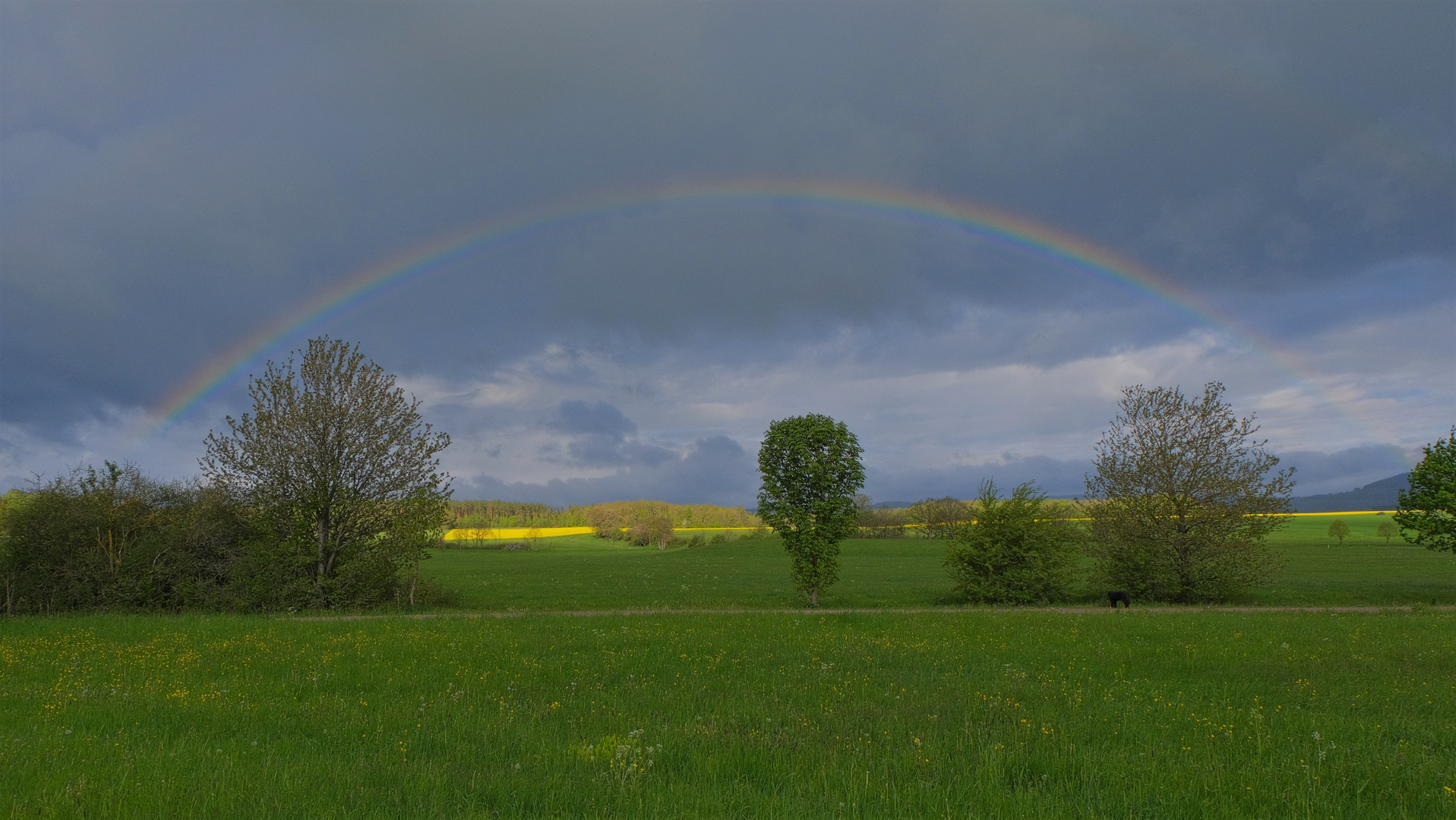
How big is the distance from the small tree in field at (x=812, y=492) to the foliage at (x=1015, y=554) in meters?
5.49

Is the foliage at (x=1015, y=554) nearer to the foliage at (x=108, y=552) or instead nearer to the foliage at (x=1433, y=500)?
the foliage at (x=1433, y=500)

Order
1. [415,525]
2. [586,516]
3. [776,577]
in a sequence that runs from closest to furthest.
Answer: [415,525]
[776,577]
[586,516]

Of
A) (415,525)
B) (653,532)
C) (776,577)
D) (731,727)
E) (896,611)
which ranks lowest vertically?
(776,577)

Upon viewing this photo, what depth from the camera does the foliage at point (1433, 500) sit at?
103ft

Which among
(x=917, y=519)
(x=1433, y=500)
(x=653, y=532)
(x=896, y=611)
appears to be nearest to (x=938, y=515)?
(x=917, y=519)

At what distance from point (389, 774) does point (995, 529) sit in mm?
28146

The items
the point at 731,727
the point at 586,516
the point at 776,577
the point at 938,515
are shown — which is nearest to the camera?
the point at 731,727

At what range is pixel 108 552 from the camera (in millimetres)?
27141

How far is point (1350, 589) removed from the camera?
115 feet

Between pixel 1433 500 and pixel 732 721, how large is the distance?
3966 centimetres

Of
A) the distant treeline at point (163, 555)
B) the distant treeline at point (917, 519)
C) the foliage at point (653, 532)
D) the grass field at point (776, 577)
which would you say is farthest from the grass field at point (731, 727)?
the foliage at point (653, 532)

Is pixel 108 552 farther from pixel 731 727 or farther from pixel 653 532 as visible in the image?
pixel 653 532

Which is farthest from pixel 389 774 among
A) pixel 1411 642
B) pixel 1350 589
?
pixel 1350 589

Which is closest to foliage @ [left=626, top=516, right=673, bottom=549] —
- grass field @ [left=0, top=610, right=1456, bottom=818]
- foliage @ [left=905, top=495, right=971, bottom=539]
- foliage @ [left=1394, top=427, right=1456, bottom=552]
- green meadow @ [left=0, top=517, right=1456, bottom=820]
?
foliage @ [left=905, top=495, right=971, bottom=539]
